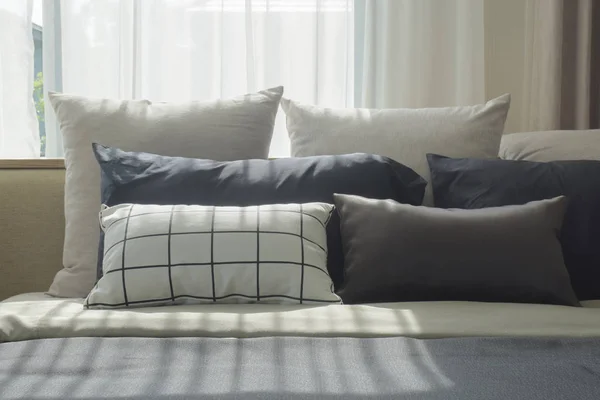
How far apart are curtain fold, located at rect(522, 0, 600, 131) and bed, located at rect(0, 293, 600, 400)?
1243 mm

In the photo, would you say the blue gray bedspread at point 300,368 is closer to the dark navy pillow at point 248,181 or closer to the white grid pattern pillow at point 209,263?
the white grid pattern pillow at point 209,263

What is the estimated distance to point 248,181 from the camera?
1.92m

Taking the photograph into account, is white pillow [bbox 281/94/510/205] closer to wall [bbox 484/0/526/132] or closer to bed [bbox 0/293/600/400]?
bed [bbox 0/293/600/400]

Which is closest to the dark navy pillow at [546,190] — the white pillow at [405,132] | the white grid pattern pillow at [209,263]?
the white pillow at [405,132]

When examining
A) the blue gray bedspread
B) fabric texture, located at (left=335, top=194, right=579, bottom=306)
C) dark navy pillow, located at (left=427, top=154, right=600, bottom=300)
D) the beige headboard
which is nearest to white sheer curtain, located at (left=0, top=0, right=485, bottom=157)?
the beige headboard

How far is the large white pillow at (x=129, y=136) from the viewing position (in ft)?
6.75

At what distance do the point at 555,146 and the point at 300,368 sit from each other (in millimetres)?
1285

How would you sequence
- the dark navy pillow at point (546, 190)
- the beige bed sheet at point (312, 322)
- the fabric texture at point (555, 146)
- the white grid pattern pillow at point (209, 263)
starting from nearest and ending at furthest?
the beige bed sheet at point (312, 322), the white grid pattern pillow at point (209, 263), the dark navy pillow at point (546, 190), the fabric texture at point (555, 146)

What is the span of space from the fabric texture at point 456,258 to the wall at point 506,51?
118 cm

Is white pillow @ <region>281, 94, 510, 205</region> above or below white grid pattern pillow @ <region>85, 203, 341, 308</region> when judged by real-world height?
above

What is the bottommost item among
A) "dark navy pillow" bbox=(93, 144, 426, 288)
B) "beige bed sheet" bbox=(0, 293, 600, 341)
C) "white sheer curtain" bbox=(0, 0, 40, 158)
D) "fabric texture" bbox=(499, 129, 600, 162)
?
"beige bed sheet" bbox=(0, 293, 600, 341)

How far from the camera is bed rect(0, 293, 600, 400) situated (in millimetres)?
1093

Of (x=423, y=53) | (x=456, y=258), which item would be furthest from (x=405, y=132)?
(x=423, y=53)

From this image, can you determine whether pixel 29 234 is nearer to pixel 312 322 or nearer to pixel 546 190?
pixel 312 322
